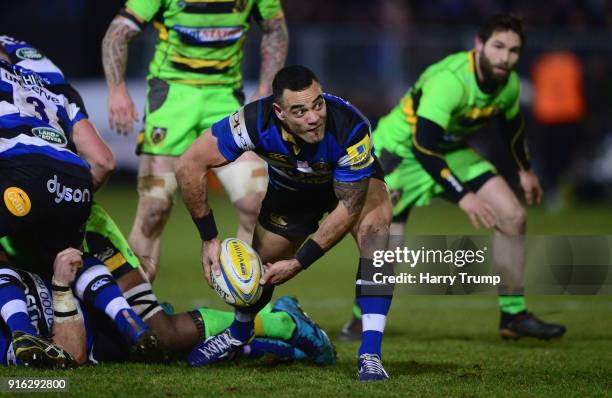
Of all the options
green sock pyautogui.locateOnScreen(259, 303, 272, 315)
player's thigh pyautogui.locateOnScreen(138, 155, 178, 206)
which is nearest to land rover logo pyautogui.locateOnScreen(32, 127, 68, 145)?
player's thigh pyautogui.locateOnScreen(138, 155, 178, 206)

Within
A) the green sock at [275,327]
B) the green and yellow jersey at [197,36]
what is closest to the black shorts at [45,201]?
the green sock at [275,327]

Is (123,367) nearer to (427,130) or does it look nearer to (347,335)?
(347,335)

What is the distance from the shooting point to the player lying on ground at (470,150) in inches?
311

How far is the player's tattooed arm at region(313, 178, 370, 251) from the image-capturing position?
5.98 meters

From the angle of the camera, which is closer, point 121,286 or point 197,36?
point 121,286

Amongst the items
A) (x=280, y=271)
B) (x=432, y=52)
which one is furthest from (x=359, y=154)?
(x=432, y=52)

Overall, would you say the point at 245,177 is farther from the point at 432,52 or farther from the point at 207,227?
the point at 432,52

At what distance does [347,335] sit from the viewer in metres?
7.91

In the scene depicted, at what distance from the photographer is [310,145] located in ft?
19.8

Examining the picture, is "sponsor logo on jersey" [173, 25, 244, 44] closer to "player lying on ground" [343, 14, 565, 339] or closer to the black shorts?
"player lying on ground" [343, 14, 565, 339]

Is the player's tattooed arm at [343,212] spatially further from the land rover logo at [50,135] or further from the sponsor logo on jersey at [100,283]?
the land rover logo at [50,135]

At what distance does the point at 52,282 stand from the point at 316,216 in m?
1.57

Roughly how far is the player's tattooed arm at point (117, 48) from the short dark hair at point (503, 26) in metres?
2.47

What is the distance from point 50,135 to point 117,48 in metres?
1.60
